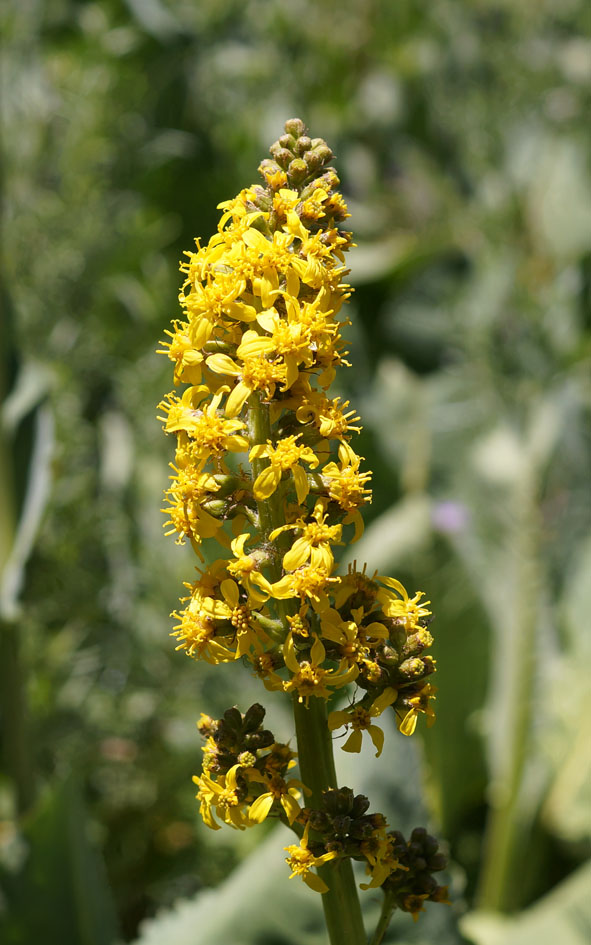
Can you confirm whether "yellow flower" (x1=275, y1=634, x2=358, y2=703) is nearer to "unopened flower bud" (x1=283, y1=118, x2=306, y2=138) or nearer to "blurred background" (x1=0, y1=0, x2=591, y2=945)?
"unopened flower bud" (x1=283, y1=118, x2=306, y2=138)

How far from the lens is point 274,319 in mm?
455

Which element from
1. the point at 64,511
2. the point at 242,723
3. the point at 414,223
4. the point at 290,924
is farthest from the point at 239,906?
the point at 414,223

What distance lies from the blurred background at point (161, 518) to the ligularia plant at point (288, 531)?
1.10 feet

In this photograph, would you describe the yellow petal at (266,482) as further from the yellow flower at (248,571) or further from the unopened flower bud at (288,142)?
the unopened flower bud at (288,142)

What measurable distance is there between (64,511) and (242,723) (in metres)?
1.23

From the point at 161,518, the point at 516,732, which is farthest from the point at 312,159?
the point at 161,518

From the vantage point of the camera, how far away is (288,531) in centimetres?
46

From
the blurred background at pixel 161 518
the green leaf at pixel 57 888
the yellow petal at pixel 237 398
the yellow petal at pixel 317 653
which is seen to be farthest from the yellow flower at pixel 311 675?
the green leaf at pixel 57 888

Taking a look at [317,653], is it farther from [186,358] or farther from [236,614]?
[186,358]

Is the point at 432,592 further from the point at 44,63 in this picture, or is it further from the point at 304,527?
the point at 44,63

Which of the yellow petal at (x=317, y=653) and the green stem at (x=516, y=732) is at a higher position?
the green stem at (x=516, y=732)

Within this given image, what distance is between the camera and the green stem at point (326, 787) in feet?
1.52

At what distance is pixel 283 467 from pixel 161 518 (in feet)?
4.10

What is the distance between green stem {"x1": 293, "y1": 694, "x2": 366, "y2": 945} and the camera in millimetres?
462
